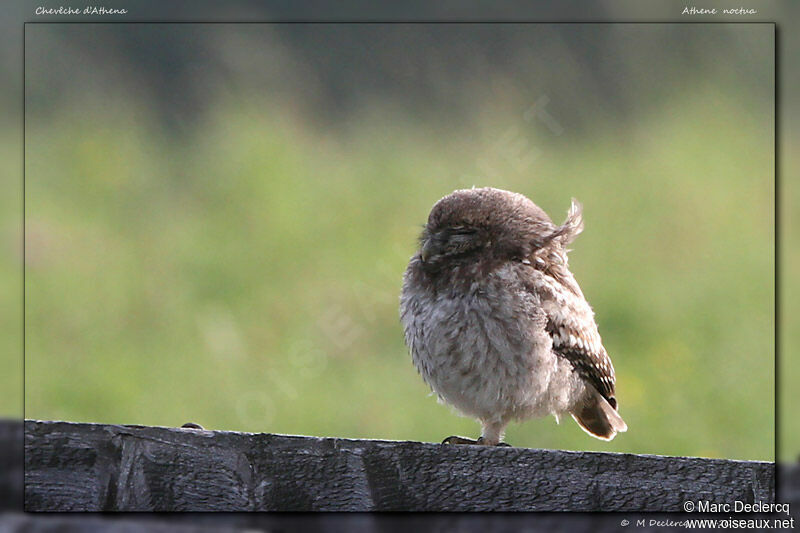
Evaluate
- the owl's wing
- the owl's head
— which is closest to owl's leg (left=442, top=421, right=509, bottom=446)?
the owl's wing

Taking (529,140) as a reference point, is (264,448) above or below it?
below

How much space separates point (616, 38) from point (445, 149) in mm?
1034

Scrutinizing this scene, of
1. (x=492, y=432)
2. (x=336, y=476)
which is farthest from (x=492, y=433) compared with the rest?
(x=336, y=476)

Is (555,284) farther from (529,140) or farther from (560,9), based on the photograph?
(529,140)

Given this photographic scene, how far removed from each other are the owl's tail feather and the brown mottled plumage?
0.35 feet

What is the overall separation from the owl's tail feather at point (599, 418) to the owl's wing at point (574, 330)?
51 millimetres

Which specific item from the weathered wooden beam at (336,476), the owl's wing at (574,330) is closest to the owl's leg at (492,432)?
the owl's wing at (574,330)

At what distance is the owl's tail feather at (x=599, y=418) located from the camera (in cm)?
376

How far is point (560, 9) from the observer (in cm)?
302

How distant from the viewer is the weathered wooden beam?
261 centimetres

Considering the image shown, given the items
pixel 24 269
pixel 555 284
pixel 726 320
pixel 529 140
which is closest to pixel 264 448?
pixel 24 269

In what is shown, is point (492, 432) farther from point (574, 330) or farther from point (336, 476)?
point (336, 476)

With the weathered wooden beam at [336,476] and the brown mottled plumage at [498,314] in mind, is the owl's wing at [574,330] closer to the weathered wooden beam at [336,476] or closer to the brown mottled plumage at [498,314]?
the brown mottled plumage at [498,314]

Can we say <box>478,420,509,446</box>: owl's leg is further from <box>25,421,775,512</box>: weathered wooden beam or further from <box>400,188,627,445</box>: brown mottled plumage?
<box>25,421,775,512</box>: weathered wooden beam
